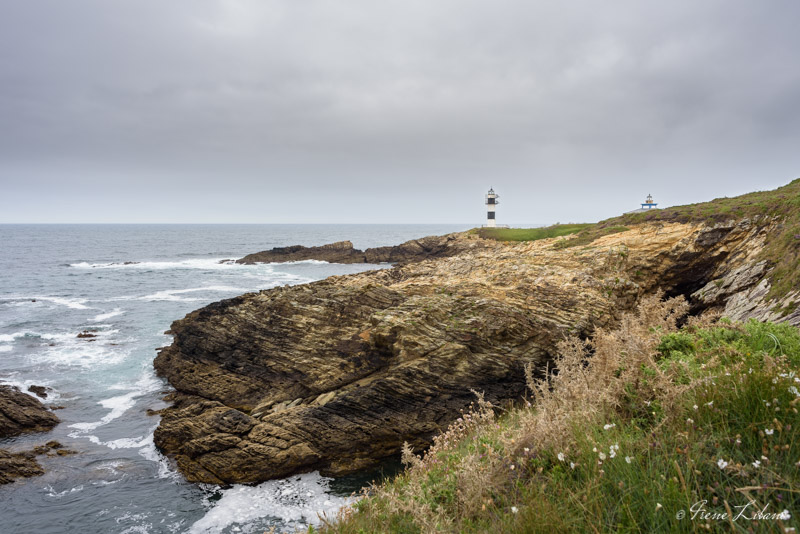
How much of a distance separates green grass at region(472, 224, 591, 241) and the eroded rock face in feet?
102

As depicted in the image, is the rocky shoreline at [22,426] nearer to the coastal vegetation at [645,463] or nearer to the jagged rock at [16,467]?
the jagged rock at [16,467]

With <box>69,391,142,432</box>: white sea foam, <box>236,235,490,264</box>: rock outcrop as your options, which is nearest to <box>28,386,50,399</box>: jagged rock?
<box>69,391,142,432</box>: white sea foam

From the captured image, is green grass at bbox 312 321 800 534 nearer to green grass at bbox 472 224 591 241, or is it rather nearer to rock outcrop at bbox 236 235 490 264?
green grass at bbox 472 224 591 241

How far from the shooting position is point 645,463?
12.9 feet

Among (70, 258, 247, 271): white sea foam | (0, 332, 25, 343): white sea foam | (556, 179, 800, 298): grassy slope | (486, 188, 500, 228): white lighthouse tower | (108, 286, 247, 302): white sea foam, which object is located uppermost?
(486, 188, 500, 228): white lighthouse tower

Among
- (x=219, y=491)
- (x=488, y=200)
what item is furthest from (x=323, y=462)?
(x=488, y=200)

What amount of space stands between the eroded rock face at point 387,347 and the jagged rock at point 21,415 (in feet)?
17.6

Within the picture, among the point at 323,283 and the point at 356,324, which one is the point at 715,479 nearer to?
the point at 356,324

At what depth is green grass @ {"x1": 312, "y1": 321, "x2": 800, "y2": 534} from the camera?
318 centimetres

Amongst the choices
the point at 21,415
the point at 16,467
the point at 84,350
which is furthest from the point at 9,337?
the point at 16,467

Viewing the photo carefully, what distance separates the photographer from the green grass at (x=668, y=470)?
3.18 metres

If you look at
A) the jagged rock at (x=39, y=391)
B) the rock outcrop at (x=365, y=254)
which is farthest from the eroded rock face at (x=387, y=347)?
the rock outcrop at (x=365, y=254)

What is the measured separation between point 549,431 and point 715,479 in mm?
1599

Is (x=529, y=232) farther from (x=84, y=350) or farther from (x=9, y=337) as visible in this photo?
(x=9, y=337)
